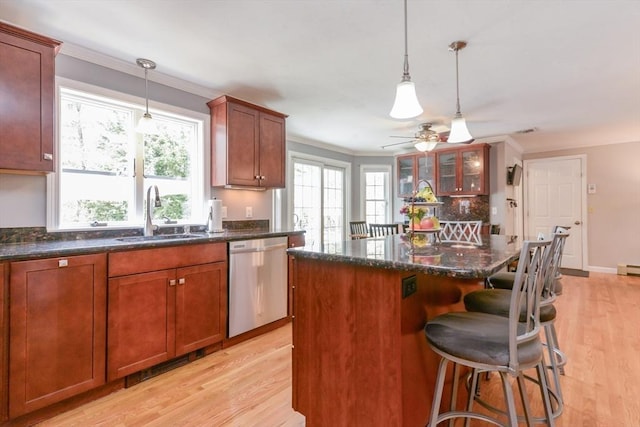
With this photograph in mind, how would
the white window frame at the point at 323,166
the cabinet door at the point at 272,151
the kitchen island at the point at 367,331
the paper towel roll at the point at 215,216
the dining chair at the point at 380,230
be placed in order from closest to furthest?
the kitchen island at the point at 367,331, the paper towel roll at the point at 215,216, the cabinet door at the point at 272,151, the white window frame at the point at 323,166, the dining chair at the point at 380,230

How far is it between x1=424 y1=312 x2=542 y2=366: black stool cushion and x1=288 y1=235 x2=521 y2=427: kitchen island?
4.8 inches

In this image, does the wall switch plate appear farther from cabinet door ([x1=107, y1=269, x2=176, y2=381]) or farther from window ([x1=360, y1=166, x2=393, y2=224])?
window ([x1=360, y1=166, x2=393, y2=224])

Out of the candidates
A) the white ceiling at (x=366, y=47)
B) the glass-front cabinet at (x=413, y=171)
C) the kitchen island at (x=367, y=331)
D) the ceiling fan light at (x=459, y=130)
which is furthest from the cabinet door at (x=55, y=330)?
the glass-front cabinet at (x=413, y=171)

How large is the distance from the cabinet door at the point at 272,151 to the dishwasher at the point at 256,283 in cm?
74

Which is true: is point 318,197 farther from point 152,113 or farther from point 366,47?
point 366,47

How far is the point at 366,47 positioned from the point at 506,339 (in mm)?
2078

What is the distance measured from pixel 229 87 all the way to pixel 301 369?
2.63m

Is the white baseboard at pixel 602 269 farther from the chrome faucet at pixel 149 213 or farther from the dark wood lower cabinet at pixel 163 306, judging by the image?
the chrome faucet at pixel 149 213

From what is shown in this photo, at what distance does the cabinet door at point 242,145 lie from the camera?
120 inches

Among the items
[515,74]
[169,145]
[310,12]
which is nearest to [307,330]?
[310,12]

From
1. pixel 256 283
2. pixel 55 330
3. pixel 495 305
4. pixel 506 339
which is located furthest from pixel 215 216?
pixel 506 339

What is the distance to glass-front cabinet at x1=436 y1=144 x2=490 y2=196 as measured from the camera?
5.06 m

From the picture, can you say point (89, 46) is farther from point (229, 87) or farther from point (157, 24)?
point (229, 87)

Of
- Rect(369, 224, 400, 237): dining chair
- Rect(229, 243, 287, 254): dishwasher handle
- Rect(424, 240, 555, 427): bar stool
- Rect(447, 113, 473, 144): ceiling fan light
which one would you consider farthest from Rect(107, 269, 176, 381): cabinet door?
Rect(369, 224, 400, 237): dining chair
